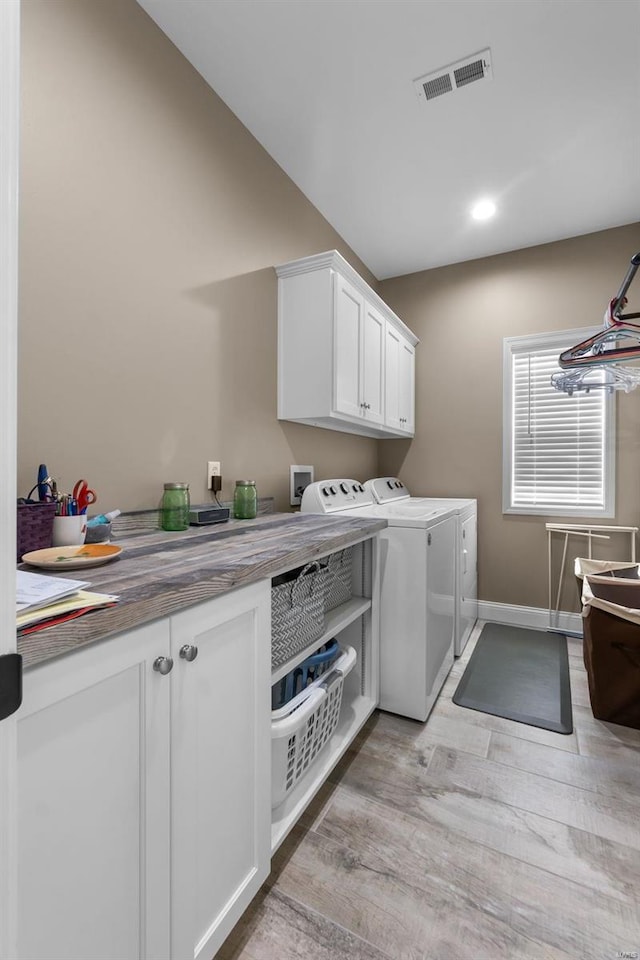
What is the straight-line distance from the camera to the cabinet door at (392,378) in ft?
9.66

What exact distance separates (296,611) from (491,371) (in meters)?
2.69

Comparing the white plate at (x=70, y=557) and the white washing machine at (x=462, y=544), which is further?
the white washing machine at (x=462, y=544)

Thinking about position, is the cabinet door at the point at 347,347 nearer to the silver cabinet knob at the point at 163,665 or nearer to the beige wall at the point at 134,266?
the beige wall at the point at 134,266

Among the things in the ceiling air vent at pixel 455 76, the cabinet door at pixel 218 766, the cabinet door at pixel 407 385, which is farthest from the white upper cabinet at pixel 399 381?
the cabinet door at pixel 218 766

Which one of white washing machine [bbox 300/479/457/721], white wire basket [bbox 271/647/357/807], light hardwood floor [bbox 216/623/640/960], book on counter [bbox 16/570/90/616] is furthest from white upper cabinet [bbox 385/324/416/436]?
book on counter [bbox 16/570/90/616]

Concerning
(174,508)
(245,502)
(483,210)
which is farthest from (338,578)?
(483,210)

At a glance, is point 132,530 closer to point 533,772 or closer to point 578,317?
point 533,772

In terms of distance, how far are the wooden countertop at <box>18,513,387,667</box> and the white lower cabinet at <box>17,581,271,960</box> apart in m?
0.04

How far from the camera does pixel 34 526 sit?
1.06 meters

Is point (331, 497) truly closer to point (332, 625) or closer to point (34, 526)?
point (332, 625)

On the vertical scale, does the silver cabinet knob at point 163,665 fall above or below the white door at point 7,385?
below

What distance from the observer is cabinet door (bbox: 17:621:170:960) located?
575mm

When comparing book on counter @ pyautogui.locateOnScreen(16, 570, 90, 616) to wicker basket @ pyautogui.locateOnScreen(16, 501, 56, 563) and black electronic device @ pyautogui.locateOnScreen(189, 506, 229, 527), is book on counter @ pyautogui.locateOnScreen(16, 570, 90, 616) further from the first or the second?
black electronic device @ pyautogui.locateOnScreen(189, 506, 229, 527)

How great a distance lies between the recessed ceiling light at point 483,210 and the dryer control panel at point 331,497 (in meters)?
1.91
